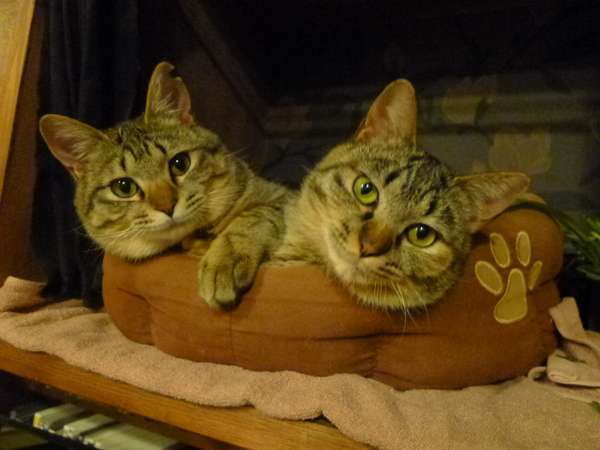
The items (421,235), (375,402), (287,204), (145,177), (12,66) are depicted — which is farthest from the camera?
(12,66)

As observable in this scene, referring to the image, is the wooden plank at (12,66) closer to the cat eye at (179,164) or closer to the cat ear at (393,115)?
the cat eye at (179,164)

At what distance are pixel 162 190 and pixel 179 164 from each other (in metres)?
0.10

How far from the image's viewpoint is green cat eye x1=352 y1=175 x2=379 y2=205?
90cm

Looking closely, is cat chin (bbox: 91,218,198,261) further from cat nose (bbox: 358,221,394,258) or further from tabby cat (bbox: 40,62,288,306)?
cat nose (bbox: 358,221,394,258)

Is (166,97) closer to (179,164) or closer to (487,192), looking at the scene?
(179,164)

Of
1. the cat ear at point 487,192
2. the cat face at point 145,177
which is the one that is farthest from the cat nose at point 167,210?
the cat ear at point 487,192

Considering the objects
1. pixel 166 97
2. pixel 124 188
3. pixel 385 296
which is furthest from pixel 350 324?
pixel 166 97

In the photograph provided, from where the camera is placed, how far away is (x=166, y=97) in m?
1.18

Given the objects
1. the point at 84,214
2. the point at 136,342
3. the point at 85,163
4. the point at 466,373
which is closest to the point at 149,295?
the point at 136,342

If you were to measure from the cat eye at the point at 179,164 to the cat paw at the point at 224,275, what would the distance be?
241 millimetres

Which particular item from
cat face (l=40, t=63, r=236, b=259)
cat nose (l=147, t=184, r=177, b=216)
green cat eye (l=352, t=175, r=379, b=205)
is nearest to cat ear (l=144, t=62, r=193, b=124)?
cat face (l=40, t=63, r=236, b=259)

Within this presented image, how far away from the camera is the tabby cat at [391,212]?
2.75 ft

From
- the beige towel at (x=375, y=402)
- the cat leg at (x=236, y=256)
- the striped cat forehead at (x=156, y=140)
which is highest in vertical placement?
the striped cat forehead at (x=156, y=140)

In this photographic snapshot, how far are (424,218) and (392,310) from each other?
19 centimetres
